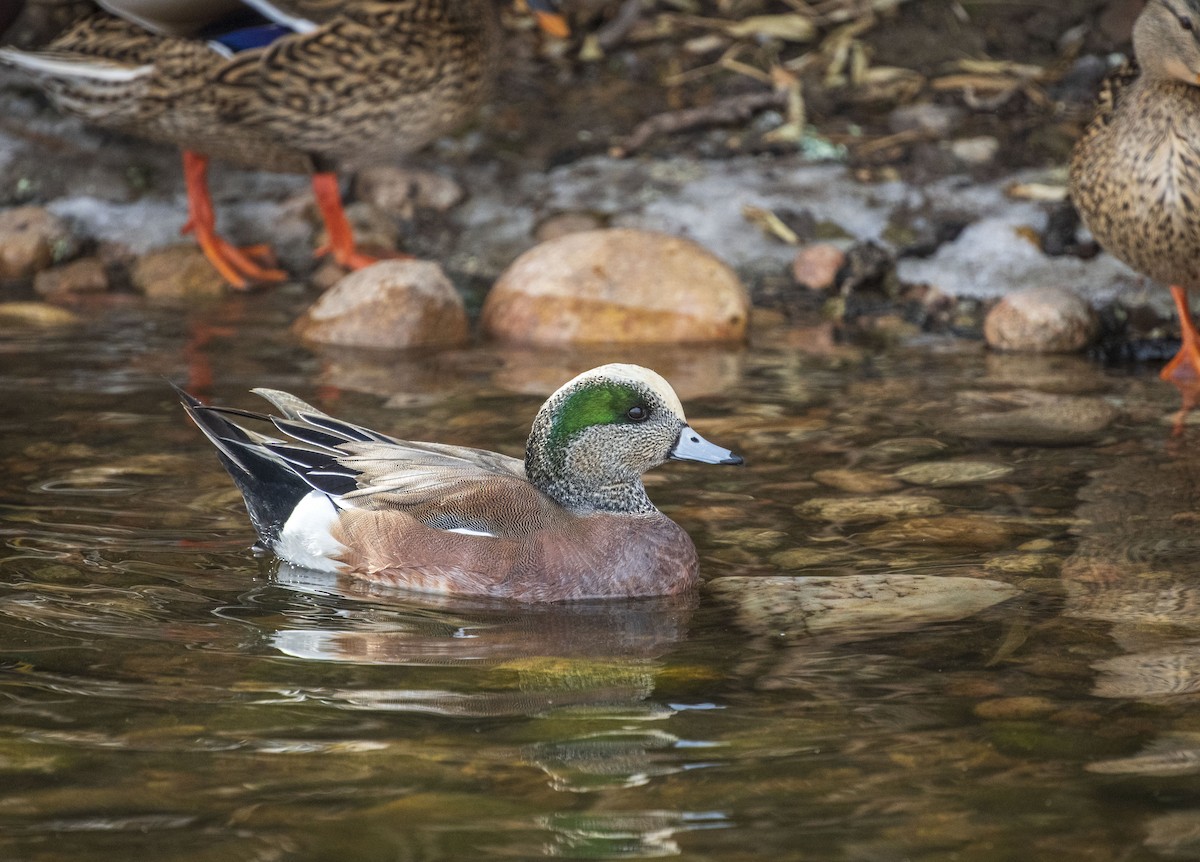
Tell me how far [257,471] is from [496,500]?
2.33ft

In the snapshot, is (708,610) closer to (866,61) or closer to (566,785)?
(566,785)

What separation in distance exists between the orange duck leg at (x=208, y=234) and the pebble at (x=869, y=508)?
4.08 meters

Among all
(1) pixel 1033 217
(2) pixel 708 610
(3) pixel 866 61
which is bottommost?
(2) pixel 708 610

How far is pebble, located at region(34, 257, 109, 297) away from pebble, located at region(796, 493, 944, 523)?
4.54m

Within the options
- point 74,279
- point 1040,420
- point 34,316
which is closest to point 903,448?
point 1040,420

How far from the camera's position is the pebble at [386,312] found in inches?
294

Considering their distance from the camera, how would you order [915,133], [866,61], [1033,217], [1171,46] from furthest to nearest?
[866,61], [915,133], [1033,217], [1171,46]

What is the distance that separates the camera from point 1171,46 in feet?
20.7

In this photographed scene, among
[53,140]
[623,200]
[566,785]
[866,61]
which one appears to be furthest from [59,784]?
[866,61]

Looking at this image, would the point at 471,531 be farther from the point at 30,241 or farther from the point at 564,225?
the point at 30,241

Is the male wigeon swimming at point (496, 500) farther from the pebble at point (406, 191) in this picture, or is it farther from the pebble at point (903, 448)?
the pebble at point (406, 191)

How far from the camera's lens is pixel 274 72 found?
764 cm

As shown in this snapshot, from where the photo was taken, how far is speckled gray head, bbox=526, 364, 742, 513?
15.3ft

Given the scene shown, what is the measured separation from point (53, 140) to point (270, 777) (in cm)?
668
